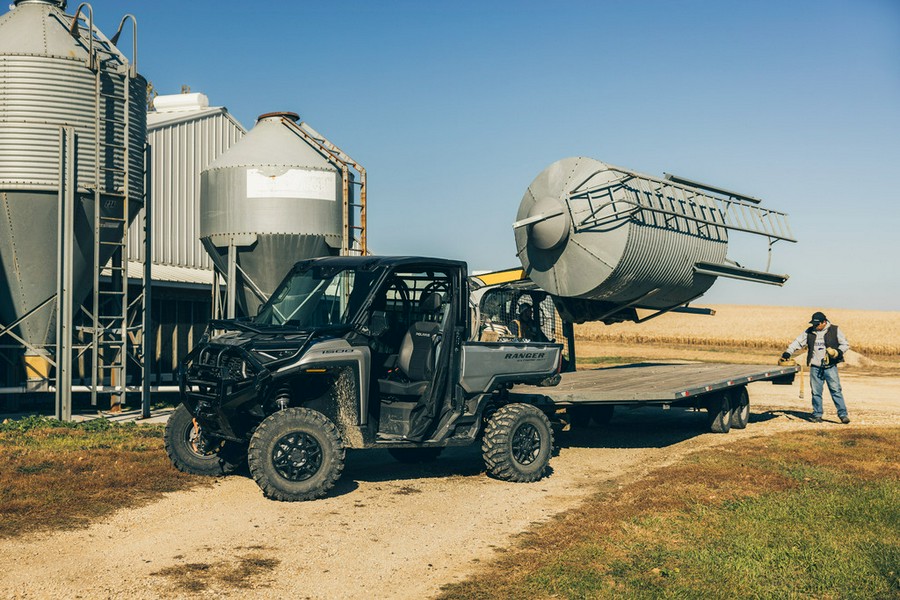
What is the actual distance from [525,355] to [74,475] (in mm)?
5470

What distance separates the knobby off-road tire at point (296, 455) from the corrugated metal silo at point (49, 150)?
8791 millimetres

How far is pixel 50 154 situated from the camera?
15594 mm

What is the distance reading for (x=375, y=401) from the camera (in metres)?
9.65

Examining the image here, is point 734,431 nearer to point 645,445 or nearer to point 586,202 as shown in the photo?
point 645,445

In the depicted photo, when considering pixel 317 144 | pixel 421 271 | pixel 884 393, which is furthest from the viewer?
pixel 884 393

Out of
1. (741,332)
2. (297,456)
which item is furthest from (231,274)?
(741,332)

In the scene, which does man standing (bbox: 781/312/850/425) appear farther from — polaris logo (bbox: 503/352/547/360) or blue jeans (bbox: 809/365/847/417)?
polaris logo (bbox: 503/352/547/360)

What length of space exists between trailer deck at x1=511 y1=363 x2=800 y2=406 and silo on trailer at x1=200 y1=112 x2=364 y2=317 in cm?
611

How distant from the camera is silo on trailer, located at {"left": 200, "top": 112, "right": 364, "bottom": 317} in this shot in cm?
1741

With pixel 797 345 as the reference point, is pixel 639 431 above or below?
below

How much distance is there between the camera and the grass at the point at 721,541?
6.40 meters

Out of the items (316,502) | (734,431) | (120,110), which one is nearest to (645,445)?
(734,431)

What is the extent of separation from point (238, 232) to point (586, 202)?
23.0 feet

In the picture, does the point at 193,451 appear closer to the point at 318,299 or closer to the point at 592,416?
the point at 318,299
